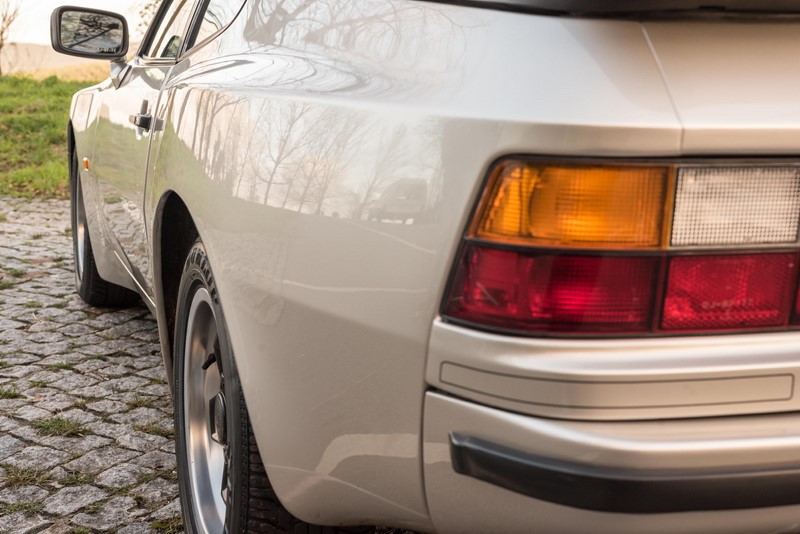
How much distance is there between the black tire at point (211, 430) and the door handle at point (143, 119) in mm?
672

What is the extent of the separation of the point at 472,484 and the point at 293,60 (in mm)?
965

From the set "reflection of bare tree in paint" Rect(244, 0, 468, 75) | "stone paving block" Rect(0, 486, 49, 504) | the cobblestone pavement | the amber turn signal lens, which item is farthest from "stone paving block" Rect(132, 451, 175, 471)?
the amber turn signal lens

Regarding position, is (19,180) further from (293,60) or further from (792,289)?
(792,289)

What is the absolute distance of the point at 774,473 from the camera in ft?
4.76

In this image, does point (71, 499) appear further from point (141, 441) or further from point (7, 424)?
point (7, 424)

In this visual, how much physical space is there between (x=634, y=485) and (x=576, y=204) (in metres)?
0.41

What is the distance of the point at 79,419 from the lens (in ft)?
12.1

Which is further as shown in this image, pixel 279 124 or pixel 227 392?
pixel 227 392

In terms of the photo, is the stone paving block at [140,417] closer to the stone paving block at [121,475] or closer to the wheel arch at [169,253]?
the stone paving block at [121,475]

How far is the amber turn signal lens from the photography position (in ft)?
4.66

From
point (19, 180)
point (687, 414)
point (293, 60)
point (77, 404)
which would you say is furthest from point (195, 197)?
point (19, 180)

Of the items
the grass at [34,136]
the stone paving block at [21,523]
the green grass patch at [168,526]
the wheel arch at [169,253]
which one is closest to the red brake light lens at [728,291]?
the wheel arch at [169,253]

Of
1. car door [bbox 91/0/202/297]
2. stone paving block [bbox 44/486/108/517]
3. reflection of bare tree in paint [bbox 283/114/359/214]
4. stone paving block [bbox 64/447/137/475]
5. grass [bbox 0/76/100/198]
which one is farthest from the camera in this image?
grass [bbox 0/76/100/198]

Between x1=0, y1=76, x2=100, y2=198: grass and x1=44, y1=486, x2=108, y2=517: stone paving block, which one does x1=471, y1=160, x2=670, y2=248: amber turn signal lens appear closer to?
x1=44, y1=486, x2=108, y2=517: stone paving block
